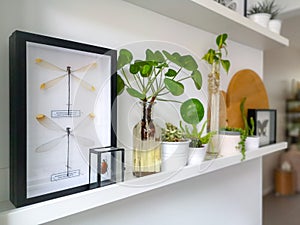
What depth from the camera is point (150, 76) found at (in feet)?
2.64

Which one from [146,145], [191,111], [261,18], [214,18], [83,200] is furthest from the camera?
[261,18]

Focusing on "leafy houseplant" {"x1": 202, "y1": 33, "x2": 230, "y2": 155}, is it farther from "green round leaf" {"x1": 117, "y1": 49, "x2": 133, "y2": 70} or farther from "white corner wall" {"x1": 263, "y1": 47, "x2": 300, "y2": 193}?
"white corner wall" {"x1": 263, "y1": 47, "x2": 300, "y2": 193}

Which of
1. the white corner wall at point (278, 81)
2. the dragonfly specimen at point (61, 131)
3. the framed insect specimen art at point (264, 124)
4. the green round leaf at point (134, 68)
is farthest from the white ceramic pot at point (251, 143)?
the white corner wall at point (278, 81)

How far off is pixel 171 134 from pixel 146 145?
0.12 metres

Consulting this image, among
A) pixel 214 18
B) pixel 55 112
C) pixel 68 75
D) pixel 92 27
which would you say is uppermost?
pixel 214 18

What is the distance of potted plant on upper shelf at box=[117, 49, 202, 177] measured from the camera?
0.77m

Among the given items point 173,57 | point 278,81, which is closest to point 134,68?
point 173,57

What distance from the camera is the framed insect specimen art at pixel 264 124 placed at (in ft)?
4.36

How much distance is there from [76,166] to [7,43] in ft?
1.18

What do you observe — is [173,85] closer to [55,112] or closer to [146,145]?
[146,145]

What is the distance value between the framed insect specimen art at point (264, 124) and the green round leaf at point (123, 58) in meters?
0.83

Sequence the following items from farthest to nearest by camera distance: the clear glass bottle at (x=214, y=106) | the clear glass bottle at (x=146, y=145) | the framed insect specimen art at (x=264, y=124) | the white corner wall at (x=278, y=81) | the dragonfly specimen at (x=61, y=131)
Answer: the white corner wall at (x=278, y=81) → the framed insect specimen art at (x=264, y=124) → the clear glass bottle at (x=214, y=106) → the clear glass bottle at (x=146, y=145) → the dragonfly specimen at (x=61, y=131)

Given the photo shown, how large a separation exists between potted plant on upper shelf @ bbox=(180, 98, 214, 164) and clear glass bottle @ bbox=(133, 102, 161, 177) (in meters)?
0.14

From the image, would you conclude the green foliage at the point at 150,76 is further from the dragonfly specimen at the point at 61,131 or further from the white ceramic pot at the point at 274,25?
the white ceramic pot at the point at 274,25
